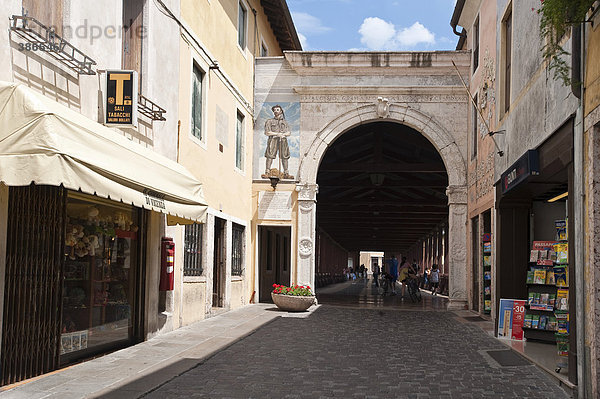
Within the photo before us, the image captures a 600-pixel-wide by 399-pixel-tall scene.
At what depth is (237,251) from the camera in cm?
1670

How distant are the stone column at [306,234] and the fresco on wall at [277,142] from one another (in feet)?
2.07

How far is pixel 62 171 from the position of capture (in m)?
5.67

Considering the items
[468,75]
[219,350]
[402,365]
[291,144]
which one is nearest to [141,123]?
[219,350]

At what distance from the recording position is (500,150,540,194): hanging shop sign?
843cm

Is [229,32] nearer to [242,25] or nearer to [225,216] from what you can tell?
[242,25]

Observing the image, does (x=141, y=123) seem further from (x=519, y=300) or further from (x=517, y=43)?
(x=519, y=300)

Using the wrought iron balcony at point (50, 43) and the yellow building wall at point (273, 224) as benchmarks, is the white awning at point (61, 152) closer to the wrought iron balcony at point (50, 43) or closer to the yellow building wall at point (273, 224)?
the wrought iron balcony at point (50, 43)

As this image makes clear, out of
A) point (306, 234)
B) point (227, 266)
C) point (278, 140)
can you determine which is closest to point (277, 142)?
point (278, 140)

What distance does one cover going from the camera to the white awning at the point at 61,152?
5.55 metres

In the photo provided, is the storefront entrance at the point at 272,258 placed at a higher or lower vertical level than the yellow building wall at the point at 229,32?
lower

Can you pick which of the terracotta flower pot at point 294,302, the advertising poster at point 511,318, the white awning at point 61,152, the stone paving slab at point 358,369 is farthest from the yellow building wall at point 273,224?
the white awning at point 61,152

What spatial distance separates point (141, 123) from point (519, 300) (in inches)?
264

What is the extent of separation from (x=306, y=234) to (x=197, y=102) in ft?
20.8

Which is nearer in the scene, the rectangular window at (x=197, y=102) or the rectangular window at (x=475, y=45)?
the rectangular window at (x=197, y=102)
